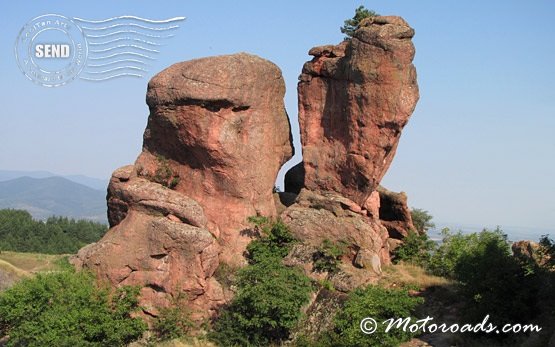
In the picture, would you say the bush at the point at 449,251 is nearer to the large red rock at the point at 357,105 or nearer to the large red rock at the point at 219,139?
the large red rock at the point at 357,105

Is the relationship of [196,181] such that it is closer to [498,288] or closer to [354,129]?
[354,129]

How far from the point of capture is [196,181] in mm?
26984

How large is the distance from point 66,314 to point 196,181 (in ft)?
25.4

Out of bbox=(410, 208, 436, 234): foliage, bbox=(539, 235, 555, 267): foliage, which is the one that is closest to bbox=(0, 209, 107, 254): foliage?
bbox=(410, 208, 436, 234): foliage

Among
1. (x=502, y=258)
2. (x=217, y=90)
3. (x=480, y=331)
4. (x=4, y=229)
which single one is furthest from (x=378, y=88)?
(x=4, y=229)

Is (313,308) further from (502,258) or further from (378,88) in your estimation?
(378,88)

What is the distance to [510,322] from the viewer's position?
829 inches

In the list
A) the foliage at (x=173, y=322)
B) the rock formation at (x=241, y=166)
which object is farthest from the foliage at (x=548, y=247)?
the foliage at (x=173, y=322)

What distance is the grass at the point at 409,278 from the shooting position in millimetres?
25312

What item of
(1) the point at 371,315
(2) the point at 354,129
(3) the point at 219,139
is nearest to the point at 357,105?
(2) the point at 354,129

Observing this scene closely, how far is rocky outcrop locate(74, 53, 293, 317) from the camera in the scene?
79.3 feet

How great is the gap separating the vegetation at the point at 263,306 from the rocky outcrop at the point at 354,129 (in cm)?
295

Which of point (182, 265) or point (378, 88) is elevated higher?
point (378, 88)

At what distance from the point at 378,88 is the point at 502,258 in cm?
811
